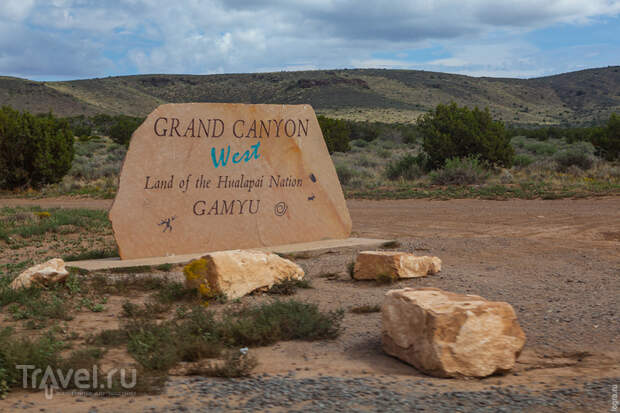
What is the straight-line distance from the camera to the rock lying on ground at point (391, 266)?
7930 mm

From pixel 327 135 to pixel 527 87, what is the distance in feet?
213

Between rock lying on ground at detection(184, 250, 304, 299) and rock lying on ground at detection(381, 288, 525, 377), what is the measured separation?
2.59 meters

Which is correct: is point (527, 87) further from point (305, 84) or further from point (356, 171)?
point (356, 171)

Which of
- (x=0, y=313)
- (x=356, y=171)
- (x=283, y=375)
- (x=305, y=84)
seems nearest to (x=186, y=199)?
(x=0, y=313)

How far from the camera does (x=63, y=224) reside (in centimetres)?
1277

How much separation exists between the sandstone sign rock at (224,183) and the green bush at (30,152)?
14.6 metres

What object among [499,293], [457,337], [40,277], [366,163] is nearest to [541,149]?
[366,163]

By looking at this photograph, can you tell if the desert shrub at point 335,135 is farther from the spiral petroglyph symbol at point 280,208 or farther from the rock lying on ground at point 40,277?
the rock lying on ground at point 40,277

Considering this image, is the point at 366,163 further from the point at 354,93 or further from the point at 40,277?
the point at 354,93

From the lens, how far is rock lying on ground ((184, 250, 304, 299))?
698 centimetres

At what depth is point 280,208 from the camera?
35.0 ft

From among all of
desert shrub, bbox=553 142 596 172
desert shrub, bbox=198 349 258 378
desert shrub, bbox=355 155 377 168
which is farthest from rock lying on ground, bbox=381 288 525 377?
desert shrub, bbox=355 155 377 168

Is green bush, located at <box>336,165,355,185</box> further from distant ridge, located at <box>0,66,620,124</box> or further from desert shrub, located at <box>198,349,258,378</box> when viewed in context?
distant ridge, located at <box>0,66,620,124</box>

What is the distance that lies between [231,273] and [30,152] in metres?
18.0
